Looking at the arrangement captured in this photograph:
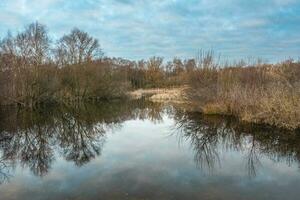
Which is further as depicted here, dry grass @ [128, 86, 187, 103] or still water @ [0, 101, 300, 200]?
dry grass @ [128, 86, 187, 103]

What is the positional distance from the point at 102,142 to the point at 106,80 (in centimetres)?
2332

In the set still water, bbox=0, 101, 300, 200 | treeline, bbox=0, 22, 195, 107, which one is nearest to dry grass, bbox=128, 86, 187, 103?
treeline, bbox=0, 22, 195, 107

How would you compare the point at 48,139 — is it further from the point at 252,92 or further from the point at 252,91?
the point at 252,91

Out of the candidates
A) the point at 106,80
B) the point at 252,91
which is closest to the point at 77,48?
the point at 106,80

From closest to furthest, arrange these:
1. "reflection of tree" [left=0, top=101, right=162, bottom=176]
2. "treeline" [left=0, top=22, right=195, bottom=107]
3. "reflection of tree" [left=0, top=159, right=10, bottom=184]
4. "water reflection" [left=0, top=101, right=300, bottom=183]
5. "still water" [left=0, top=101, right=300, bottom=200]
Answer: "still water" [left=0, top=101, right=300, bottom=200], "reflection of tree" [left=0, top=159, right=10, bottom=184], "water reflection" [left=0, top=101, right=300, bottom=183], "reflection of tree" [left=0, top=101, right=162, bottom=176], "treeline" [left=0, top=22, right=195, bottom=107]

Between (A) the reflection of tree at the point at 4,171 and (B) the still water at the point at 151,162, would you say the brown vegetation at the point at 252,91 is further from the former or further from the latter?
(A) the reflection of tree at the point at 4,171

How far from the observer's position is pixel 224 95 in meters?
18.4

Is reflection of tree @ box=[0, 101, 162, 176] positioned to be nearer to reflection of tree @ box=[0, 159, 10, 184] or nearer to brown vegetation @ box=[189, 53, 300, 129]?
reflection of tree @ box=[0, 159, 10, 184]

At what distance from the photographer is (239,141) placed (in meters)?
12.1

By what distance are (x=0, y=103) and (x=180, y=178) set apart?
2201 cm

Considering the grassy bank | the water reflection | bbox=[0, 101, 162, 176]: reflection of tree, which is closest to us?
the water reflection

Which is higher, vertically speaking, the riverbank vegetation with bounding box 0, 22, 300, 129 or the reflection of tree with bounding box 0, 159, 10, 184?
the riverbank vegetation with bounding box 0, 22, 300, 129

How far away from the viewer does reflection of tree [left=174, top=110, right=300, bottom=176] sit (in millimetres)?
9586

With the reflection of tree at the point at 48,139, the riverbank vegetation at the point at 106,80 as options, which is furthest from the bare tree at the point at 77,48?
the reflection of tree at the point at 48,139
